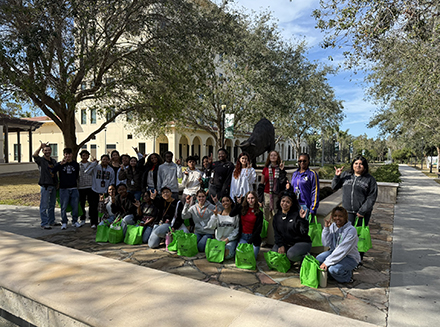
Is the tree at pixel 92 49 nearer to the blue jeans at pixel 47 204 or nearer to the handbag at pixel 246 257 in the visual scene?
the blue jeans at pixel 47 204

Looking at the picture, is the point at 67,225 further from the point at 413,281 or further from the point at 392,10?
the point at 392,10

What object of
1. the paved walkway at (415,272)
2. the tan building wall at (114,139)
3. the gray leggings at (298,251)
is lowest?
the paved walkway at (415,272)

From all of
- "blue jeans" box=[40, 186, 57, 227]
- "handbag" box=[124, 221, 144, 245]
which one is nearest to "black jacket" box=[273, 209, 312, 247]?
"handbag" box=[124, 221, 144, 245]

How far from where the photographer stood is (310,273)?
3.80m

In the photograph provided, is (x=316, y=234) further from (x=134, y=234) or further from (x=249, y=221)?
(x=134, y=234)

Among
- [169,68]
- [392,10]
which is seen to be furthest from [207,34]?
[392,10]

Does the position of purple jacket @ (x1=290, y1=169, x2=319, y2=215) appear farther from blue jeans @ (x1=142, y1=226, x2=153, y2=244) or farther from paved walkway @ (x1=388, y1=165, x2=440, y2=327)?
blue jeans @ (x1=142, y1=226, x2=153, y2=244)

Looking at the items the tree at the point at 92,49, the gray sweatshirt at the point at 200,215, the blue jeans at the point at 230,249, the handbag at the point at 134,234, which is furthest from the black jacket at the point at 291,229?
the tree at the point at 92,49

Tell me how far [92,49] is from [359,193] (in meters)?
8.61

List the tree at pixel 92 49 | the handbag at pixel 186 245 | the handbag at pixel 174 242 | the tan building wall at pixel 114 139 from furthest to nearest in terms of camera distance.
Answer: the tan building wall at pixel 114 139
the tree at pixel 92 49
the handbag at pixel 174 242
the handbag at pixel 186 245

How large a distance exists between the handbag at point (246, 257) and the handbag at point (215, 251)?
0.32m

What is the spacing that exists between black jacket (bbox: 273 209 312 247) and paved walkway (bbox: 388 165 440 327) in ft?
4.16

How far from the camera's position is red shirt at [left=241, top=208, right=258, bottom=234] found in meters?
4.81

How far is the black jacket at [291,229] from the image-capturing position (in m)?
4.31
